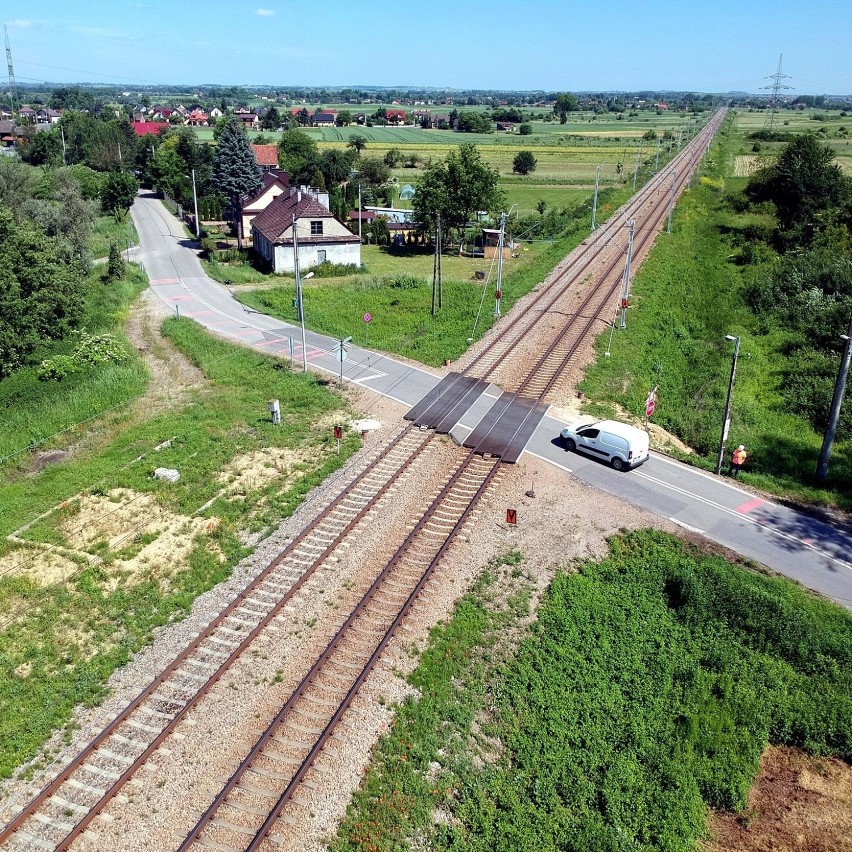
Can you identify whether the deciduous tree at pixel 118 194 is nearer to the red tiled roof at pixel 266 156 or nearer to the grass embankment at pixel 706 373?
the red tiled roof at pixel 266 156

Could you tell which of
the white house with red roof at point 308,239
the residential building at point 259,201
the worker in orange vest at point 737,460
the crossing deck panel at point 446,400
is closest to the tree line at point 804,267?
the worker in orange vest at point 737,460

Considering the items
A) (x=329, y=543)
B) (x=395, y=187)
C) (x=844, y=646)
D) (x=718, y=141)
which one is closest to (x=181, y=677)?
(x=329, y=543)

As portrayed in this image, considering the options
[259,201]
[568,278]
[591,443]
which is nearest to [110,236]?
[259,201]

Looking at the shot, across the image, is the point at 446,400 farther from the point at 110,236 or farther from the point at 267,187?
the point at 110,236

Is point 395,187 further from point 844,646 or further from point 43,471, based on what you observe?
point 844,646

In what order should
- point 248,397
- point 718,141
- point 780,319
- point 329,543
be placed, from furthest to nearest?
point 718,141 < point 780,319 < point 248,397 < point 329,543

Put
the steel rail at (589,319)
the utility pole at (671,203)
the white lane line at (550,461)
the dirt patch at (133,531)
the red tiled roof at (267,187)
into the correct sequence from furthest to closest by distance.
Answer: the red tiled roof at (267,187), the utility pole at (671,203), the steel rail at (589,319), the white lane line at (550,461), the dirt patch at (133,531)

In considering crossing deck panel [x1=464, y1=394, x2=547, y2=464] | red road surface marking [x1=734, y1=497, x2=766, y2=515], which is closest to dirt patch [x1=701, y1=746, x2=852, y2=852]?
red road surface marking [x1=734, y1=497, x2=766, y2=515]

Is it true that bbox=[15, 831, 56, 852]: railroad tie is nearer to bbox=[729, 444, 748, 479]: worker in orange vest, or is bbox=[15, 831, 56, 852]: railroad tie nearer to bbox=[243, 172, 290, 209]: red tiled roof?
bbox=[729, 444, 748, 479]: worker in orange vest
